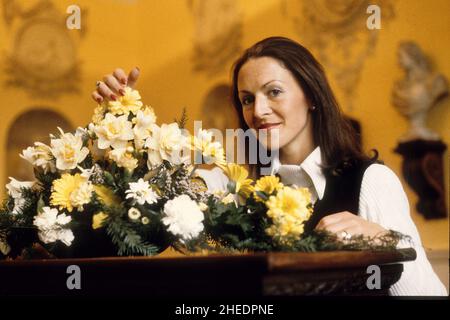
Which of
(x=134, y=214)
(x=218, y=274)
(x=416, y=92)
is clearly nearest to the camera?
(x=218, y=274)

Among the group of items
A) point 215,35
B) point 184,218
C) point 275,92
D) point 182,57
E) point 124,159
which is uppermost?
point 215,35

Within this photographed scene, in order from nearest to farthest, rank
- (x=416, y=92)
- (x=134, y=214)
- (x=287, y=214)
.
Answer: (x=287, y=214), (x=134, y=214), (x=416, y=92)

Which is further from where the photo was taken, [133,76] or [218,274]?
[133,76]

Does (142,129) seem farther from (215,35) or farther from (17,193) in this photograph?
(215,35)

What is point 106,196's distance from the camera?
1352 mm

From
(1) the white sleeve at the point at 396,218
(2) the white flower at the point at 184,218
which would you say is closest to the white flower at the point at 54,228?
(2) the white flower at the point at 184,218

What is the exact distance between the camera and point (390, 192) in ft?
6.31

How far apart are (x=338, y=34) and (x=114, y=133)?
6.83ft

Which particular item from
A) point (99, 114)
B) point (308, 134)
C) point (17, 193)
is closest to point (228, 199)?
point (99, 114)

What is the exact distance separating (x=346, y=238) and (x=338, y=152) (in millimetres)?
940

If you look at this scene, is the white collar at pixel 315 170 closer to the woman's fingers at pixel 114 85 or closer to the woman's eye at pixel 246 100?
the woman's eye at pixel 246 100

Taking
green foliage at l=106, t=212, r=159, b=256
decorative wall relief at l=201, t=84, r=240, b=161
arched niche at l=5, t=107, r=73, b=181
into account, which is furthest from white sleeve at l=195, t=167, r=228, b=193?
arched niche at l=5, t=107, r=73, b=181

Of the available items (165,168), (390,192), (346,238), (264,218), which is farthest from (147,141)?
(390,192)

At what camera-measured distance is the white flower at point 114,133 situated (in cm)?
141
